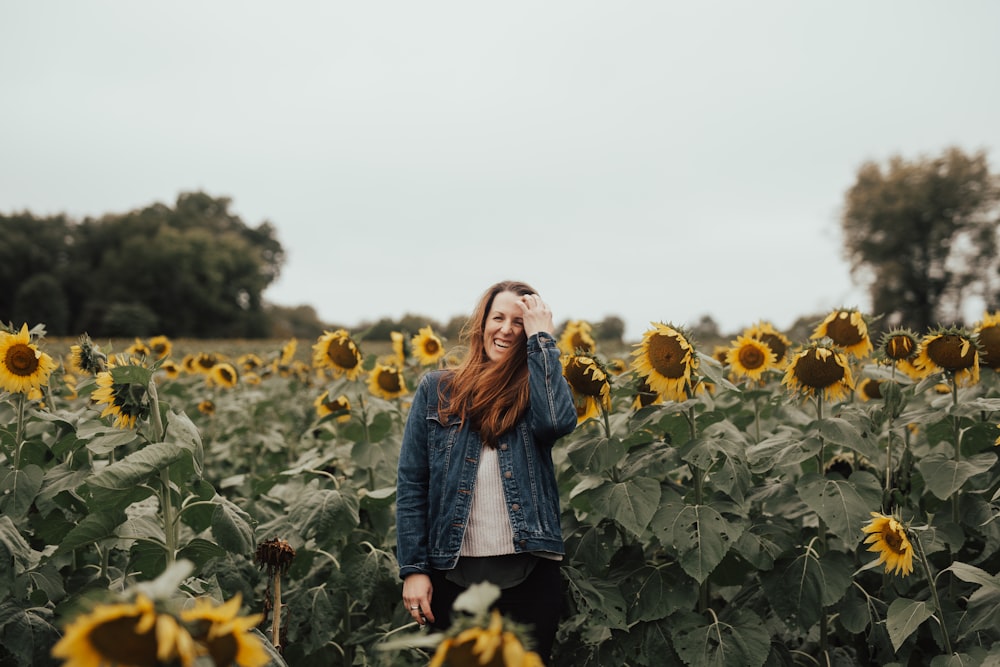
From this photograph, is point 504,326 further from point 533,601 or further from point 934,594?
point 934,594

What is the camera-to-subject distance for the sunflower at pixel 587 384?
3.05 metres

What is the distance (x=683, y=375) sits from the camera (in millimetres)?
2986

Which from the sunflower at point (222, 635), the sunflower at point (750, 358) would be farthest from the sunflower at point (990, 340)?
the sunflower at point (222, 635)

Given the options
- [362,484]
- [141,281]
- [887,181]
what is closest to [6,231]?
[141,281]

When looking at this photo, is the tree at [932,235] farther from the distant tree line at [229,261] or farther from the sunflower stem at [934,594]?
the sunflower stem at [934,594]

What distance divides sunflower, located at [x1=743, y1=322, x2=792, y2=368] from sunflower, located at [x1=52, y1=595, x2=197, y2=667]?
3.61 m

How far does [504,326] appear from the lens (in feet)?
9.91

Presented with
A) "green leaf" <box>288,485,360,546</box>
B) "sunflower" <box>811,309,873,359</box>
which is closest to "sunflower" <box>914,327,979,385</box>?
"sunflower" <box>811,309,873,359</box>

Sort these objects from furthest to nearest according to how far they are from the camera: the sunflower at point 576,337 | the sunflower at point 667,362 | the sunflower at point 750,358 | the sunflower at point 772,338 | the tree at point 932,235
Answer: the tree at point 932,235
the sunflower at point 576,337
the sunflower at point 772,338
the sunflower at point 750,358
the sunflower at point 667,362

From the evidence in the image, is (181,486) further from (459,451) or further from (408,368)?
(408,368)

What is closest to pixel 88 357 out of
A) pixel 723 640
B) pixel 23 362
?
pixel 23 362

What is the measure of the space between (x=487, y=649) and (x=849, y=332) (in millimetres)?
2978

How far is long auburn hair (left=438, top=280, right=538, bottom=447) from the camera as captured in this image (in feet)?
9.36

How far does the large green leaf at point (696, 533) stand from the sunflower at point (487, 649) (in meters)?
1.70
